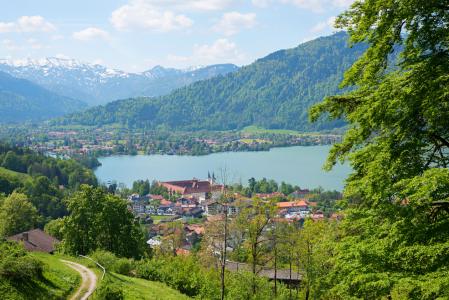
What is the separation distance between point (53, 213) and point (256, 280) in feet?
156

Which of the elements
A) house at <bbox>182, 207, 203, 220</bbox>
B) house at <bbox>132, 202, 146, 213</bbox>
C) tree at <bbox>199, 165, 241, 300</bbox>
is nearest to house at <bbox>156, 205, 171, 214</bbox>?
house at <bbox>132, 202, 146, 213</bbox>

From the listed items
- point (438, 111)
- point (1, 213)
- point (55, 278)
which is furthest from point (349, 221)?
point (1, 213)

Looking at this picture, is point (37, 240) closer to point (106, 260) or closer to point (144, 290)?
point (106, 260)

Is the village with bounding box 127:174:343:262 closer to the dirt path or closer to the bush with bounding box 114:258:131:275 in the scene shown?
the bush with bounding box 114:258:131:275

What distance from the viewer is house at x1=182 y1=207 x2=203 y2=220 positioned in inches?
2613

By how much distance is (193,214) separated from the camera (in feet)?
223

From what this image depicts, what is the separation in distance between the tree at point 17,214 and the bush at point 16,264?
2463cm

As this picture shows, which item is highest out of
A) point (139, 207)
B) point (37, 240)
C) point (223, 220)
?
point (223, 220)

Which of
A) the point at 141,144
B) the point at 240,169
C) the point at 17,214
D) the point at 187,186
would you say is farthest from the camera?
the point at 141,144

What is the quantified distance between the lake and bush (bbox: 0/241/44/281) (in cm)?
7179

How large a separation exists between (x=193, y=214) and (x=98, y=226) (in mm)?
50141

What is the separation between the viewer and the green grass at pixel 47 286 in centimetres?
735

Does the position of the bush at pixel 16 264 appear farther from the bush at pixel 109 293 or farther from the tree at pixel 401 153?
the tree at pixel 401 153

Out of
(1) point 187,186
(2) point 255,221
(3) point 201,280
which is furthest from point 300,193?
(3) point 201,280
